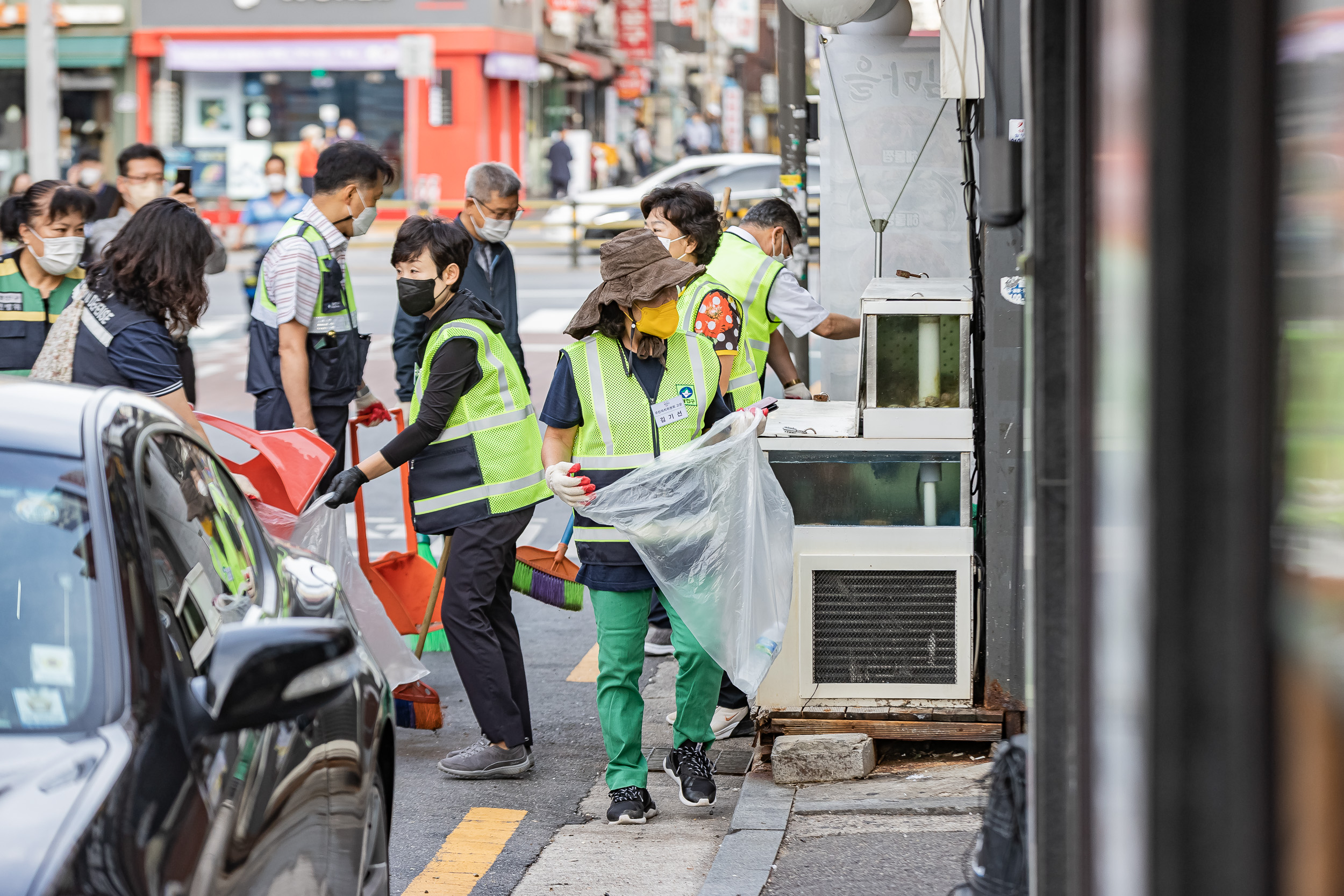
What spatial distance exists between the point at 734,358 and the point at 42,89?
12.5 m

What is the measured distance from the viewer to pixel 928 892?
13.9ft

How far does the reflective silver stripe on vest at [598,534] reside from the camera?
493 cm

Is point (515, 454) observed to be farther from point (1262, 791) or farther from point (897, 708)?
point (1262, 791)

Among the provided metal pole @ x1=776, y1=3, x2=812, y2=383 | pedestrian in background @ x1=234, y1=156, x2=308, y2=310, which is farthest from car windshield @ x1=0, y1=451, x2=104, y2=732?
pedestrian in background @ x1=234, y1=156, x2=308, y2=310

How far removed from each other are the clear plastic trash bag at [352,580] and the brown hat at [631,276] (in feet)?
3.96

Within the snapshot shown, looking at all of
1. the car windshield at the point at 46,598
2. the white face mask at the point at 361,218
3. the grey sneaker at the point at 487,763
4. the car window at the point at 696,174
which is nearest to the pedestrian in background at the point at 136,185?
the white face mask at the point at 361,218

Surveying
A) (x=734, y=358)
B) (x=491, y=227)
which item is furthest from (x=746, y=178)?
(x=734, y=358)

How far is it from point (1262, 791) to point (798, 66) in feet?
28.9

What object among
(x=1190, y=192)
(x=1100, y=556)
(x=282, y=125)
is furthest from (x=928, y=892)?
(x=282, y=125)

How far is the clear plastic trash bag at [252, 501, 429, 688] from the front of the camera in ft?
18.1

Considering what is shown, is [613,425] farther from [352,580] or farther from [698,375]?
[352,580]

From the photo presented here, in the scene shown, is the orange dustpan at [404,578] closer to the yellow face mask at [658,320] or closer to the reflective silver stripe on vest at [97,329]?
the reflective silver stripe on vest at [97,329]

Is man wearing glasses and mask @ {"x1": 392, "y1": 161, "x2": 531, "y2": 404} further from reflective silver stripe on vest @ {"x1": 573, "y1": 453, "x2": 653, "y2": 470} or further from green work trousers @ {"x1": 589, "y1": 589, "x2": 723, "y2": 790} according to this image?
green work trousers @ {"x1": 589, "y1": 589, "x2": 723, "y2": 790}

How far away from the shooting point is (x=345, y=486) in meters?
5.39
